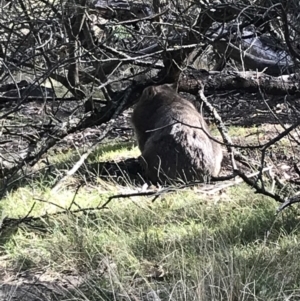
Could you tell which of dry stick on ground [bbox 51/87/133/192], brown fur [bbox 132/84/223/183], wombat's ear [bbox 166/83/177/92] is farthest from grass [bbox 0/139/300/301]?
wombat's ear [bbox 166/83/177/92]

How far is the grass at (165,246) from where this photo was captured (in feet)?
11.8

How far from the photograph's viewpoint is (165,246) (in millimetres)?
4402

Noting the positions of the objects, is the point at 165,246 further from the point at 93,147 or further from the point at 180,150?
the point at 180,150

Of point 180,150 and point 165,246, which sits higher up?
point 165,246

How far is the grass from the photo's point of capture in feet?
11.8

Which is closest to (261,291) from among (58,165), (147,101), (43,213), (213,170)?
(43,213)

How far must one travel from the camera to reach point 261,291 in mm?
3479

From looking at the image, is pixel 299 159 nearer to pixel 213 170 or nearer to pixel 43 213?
pixel 213 170

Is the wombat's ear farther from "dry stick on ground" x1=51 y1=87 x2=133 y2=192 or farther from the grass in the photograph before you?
the grass

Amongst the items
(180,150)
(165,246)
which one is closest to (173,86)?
(180,150)

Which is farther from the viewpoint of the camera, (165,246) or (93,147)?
(93,147)

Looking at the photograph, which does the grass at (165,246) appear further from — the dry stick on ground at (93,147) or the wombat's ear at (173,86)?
the wombat's ear at (173,86)

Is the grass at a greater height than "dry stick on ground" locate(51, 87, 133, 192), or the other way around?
"dry stick on ground" locate(51, 87, 133, 192)

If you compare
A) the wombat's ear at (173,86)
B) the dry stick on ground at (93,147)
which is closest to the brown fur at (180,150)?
the wombat's ear at (173,86)
